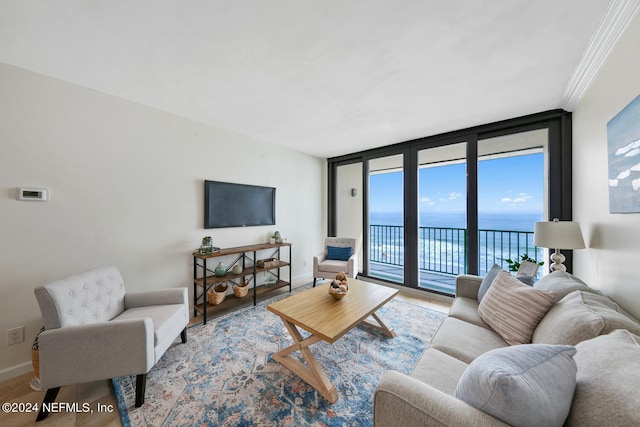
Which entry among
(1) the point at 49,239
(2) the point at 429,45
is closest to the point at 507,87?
(2) the point at 429,45

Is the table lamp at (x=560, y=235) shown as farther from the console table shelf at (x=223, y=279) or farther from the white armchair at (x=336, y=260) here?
Answer: the console table shelf at (x=223, y=279)

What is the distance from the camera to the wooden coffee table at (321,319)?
157cm

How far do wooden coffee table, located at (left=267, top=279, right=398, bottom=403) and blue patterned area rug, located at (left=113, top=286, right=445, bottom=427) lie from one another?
0.06 meters

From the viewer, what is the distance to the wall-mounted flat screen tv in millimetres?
2916

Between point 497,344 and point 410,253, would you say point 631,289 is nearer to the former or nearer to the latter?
point 497,344

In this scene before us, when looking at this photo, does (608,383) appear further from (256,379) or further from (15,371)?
(15,371)

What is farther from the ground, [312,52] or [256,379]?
[312,52]

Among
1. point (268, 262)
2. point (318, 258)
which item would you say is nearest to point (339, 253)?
point (318, 258)

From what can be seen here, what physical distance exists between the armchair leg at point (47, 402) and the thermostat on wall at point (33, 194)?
4.74 feet

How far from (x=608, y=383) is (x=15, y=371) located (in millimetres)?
3535

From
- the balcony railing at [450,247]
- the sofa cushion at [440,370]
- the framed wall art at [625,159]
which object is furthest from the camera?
the balcony railing at [450,247]

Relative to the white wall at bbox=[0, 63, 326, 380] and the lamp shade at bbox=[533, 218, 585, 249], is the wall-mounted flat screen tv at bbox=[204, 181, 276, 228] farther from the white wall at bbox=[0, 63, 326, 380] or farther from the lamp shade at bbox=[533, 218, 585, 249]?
the lamp shade at bbox=[533, 218, 585, 249]

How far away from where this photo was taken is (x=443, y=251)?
4461 millimetres

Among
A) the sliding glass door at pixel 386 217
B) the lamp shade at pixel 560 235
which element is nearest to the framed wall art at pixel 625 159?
the lamp shade at pixel 560 235
